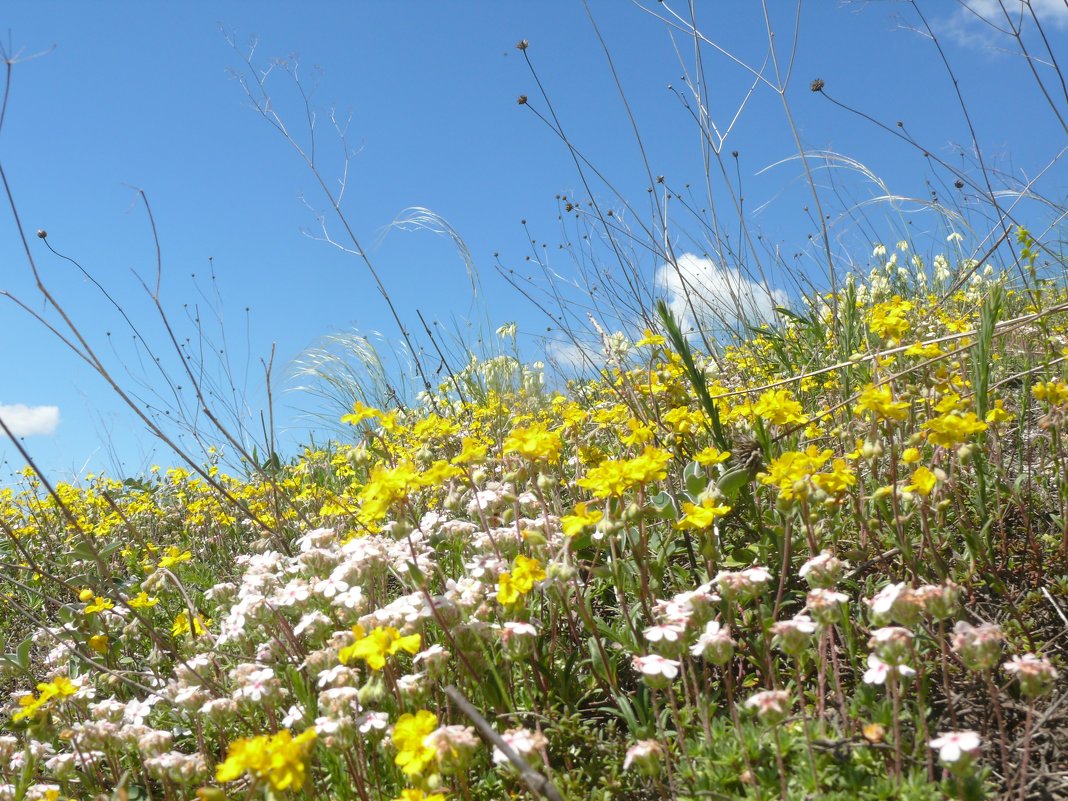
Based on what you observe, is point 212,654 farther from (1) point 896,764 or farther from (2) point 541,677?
(1) point 896,764

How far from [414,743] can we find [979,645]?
3.49ft

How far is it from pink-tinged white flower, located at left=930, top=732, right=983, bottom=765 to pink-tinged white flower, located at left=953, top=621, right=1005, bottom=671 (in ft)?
0.41

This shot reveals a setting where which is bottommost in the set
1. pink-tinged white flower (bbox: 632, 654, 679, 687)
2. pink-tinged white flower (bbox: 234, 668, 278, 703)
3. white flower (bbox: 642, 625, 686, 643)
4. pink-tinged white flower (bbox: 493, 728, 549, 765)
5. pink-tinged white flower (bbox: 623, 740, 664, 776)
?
pink-tinged white flower (bbox: 623, 740, 664, 776)

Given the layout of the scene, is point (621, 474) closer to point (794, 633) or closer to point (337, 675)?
point (794, 633)

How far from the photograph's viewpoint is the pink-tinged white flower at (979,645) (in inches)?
55.0

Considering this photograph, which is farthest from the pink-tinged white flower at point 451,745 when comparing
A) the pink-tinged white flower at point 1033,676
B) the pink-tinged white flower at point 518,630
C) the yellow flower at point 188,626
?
the yellow flower at point 188,626

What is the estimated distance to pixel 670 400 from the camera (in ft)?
10.7

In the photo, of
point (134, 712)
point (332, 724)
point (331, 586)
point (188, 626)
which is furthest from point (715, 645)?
point (188, 626)

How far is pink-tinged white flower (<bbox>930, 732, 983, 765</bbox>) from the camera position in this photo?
1347mm

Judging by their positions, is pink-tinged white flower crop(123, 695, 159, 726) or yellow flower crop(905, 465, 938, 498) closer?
yellow flower crop(905, 465, 938, 498)

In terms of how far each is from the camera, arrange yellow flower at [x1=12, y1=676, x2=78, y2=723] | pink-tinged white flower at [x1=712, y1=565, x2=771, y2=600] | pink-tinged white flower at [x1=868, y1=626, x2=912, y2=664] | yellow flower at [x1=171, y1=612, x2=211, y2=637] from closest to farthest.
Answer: pink-tinged white flower at [x1=868, y1=626, x2=912, y2=664] → pink-tinged white flower at [x1=712, y1=565, x2=771, y2=600] → yellow flower at [x1=12, y1=676, x2=78, y2=723] → yellow flower at [x1=171, y1=612, x2=211, y2=637]

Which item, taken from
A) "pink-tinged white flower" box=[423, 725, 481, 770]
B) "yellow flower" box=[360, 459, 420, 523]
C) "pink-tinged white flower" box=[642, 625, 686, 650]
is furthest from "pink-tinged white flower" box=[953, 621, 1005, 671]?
"yellow flower" box=[360, 459, 420, 523]

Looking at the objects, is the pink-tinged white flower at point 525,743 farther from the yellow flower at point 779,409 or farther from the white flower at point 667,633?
the yellow flower at point 779,409

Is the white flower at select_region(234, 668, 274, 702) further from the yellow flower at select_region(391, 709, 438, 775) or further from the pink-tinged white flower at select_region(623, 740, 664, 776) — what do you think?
the pink-tinged white flower at select_region(623, 740, 664, 776)
